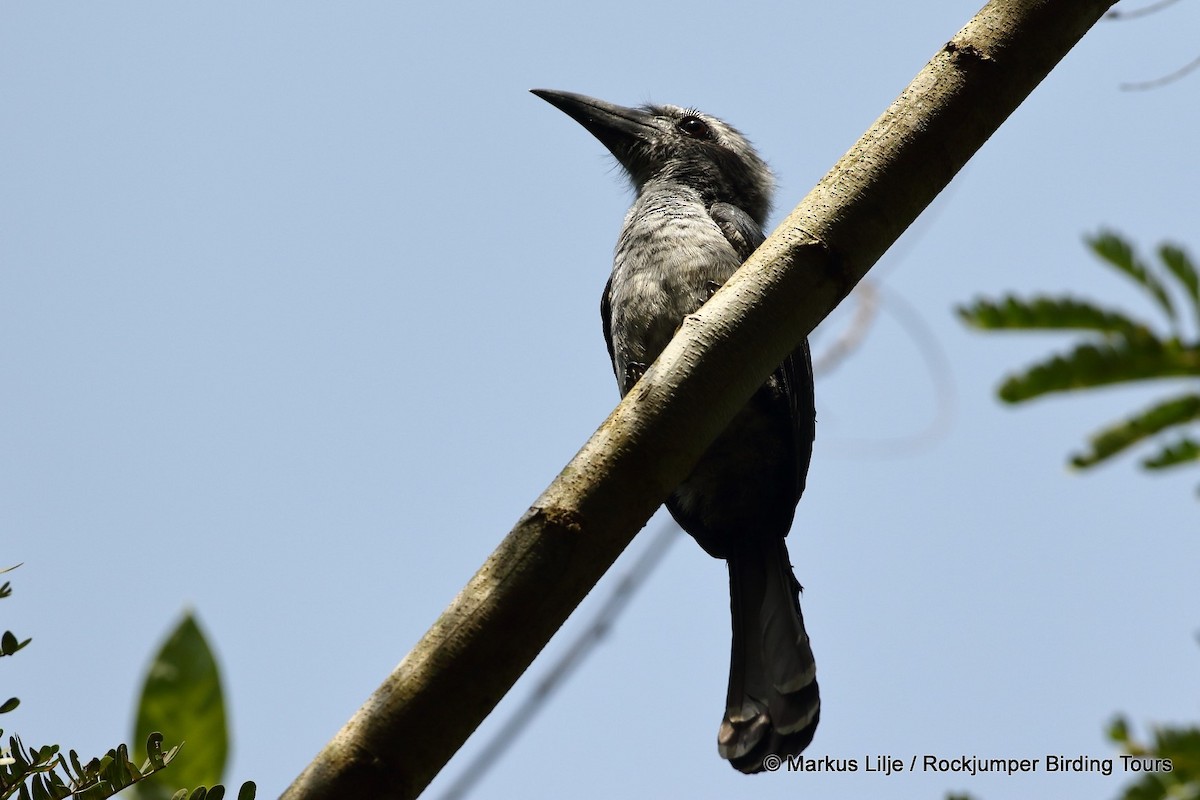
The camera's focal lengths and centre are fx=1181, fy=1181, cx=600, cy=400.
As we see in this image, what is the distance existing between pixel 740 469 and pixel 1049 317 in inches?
109

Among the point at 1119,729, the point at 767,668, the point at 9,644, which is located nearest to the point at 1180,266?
the point at 1119,729

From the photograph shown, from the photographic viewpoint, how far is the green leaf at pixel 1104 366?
139cm

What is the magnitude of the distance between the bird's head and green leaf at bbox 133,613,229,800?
305 centimetres

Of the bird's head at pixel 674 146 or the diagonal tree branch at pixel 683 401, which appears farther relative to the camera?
the bird's head at pixel 674 146

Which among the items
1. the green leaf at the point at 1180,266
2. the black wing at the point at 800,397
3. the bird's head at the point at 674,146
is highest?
the bird's head at the point at 674,146

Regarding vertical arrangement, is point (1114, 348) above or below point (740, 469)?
above

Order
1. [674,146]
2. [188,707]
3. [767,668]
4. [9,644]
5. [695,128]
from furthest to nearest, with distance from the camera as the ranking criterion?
[695,128] < [674,146] < [767,668] < [188,707] < [9,644]

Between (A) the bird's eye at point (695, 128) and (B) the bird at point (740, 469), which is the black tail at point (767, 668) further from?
(A) the bird's eye at point (695, 128)

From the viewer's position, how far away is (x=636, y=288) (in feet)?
14.3

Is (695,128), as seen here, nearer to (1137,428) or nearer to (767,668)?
(767,668)

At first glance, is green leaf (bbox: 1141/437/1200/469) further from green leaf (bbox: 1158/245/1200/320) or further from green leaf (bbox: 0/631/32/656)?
green leaf (bbox: 0/631/32/656)

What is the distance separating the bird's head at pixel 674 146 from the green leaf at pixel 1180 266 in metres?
4.00

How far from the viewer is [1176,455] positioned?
1439mm

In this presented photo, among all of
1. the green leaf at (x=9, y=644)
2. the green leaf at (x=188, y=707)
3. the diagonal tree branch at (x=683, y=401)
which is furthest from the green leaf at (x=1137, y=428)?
the green leaf at (x=188, y=707)
